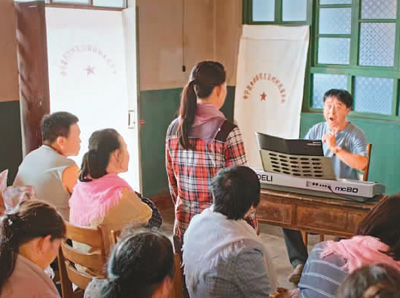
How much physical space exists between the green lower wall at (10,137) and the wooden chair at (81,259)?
1.68 m

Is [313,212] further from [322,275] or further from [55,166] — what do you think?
[55,166]

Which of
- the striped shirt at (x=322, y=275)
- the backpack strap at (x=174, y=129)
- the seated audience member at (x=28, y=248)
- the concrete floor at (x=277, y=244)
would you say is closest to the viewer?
the seated audience member at (x=28, y=248)

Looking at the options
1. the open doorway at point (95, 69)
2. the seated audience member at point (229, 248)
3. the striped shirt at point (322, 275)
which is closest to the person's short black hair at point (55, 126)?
the open doorway at point (95, 69)

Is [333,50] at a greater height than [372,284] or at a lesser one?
greater

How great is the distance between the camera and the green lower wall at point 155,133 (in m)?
5.40

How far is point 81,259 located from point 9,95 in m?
2.06

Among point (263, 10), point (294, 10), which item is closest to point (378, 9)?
point (294, 10)

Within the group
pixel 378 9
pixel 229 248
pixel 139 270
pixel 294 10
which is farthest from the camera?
pixel 294 10

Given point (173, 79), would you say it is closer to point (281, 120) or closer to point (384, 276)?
point (281, 120)

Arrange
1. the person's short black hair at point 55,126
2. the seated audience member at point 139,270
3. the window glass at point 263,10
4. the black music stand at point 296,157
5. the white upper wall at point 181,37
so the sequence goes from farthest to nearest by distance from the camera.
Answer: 1. the window glass at point 263,10
2. the white upper wall at point 181,37
3. the person's short black hair at point 55,126
4. the black music stand at point 296,157
5. the seated audience member at point 139,270

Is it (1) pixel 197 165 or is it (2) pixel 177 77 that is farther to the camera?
(2) pixel 177 77

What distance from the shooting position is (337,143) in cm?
381

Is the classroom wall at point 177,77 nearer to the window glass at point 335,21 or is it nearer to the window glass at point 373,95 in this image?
the window glass at point 373,95

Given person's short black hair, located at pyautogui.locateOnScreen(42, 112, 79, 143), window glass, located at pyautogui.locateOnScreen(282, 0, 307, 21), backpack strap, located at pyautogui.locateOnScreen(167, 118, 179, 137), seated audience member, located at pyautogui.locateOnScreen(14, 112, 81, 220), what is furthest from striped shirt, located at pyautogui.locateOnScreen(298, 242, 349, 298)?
window glass, located at pyautogui.locateOnScreen(282, 0, 307, 21)
